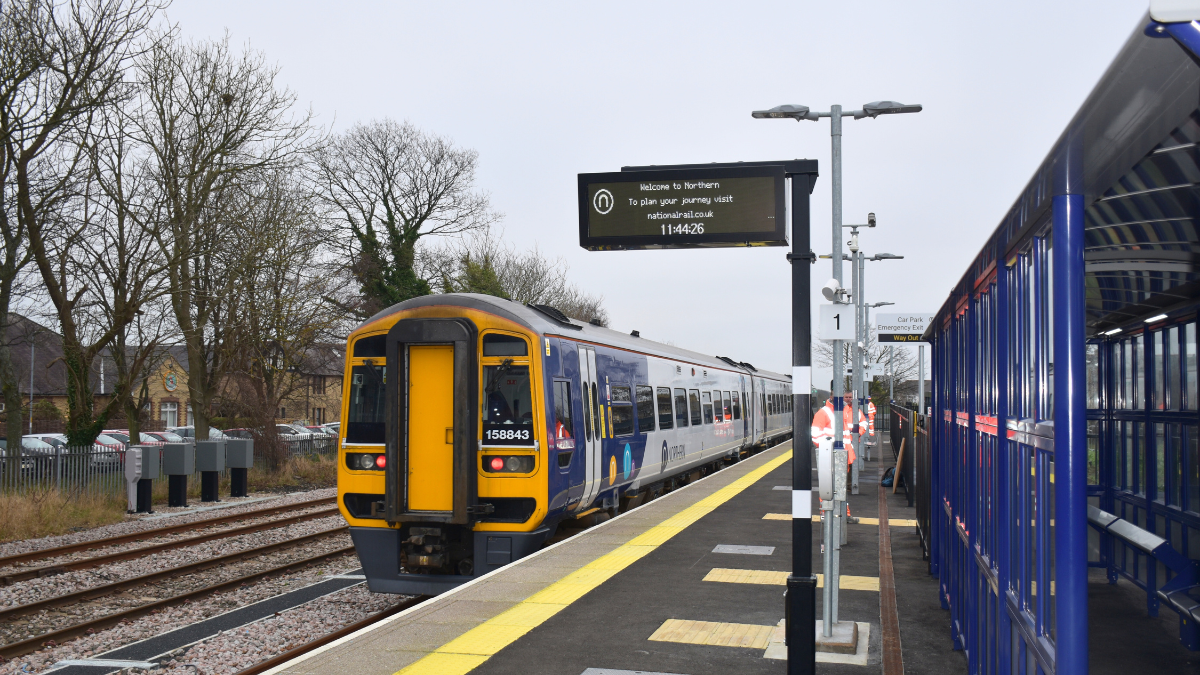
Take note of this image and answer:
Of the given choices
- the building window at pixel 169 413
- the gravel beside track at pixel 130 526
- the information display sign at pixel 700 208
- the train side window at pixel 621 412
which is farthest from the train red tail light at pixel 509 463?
the building window at pixel 169 413

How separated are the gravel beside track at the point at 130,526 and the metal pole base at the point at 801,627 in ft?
36.1

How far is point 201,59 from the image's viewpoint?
22.7 metres

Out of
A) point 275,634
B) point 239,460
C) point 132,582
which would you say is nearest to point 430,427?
point 275,634

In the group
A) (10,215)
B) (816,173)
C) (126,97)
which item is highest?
(126,97)

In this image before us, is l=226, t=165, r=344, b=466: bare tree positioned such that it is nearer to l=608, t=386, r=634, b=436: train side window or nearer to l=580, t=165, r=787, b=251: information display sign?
l=608, t=386, r=634, b=436: train side window

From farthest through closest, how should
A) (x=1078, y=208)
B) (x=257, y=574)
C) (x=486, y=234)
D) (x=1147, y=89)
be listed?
(x=486, y=234) < (x=257, y=574) < (x=1078, y=208) < (x=1147, y=89)

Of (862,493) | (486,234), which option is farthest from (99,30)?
(486,234)

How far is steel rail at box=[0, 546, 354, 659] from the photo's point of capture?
8.31 meters

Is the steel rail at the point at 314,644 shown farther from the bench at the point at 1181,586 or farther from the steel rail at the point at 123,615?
the bench at the point at 1181,586

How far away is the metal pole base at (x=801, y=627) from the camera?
5.29m

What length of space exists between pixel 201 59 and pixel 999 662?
23141mm

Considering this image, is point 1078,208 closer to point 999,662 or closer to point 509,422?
point 999,662

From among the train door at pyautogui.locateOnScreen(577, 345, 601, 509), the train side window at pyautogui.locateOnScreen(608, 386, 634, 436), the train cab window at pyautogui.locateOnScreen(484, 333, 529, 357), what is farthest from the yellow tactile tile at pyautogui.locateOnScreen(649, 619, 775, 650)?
the train side window at pyautogui.locateOnScreen(608, 386, 634, 436)

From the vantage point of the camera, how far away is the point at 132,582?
10969mm
